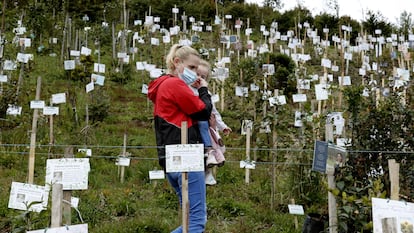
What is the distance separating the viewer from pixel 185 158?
3529 millimetres

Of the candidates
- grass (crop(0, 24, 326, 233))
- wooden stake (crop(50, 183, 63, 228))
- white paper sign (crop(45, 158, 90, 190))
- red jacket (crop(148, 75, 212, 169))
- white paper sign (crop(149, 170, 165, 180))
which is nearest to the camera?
wooden stake (crop(50, 183, 63, 228))

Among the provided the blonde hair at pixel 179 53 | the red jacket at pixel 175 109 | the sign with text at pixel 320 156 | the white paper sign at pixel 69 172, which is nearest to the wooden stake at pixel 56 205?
the white paper sign at pixel 69 172

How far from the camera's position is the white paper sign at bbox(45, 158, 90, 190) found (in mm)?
3209

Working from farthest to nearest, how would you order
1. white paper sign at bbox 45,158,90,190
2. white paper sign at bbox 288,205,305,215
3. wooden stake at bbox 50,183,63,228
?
white paper sign at bbox 288,205,305,215, white paper sign at bbox 45,158,90,190, wooden stake at bbox 50,183,63,228

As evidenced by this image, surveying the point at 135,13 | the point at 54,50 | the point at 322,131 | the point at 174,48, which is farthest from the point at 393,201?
the point at 135,13

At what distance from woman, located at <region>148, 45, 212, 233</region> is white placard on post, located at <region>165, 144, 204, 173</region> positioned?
160mm

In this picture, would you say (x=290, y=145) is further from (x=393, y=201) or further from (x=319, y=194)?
(x=393, y=201)

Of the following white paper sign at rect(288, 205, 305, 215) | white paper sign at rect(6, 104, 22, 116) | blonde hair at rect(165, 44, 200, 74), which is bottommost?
white paper sign at rect(288, 205, 305, 215)

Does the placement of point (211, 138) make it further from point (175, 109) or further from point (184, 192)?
point (184, 192)

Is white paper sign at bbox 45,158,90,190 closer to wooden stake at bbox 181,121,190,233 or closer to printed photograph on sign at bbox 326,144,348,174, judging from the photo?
wooden stake at bbox 181,121,190,233

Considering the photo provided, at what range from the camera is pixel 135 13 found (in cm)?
1858

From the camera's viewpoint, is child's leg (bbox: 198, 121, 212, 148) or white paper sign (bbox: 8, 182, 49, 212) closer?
white paper sign (bbox: 8, 182, 49, 212)

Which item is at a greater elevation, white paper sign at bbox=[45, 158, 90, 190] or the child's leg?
the child's leg

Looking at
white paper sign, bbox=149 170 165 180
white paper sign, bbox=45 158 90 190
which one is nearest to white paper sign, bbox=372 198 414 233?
white paper sign, bbox=45 158 90 190
